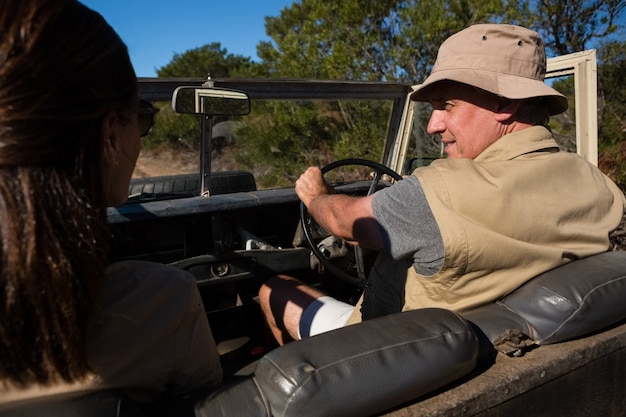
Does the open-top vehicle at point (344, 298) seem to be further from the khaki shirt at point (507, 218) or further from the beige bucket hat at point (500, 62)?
the beige bucket hat at point (500, 62)

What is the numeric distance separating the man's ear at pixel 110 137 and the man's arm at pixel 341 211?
3.32 feet

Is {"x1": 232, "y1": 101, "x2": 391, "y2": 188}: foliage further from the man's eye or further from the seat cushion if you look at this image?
the seat cushion

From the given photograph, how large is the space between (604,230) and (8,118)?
5.99ft

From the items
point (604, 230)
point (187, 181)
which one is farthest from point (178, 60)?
point (604, 230)

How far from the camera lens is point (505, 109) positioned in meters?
2.00

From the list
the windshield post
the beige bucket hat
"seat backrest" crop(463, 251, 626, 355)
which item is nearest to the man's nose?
the beige bucket hat

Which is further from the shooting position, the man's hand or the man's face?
the man's hand

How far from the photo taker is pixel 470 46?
2.04m

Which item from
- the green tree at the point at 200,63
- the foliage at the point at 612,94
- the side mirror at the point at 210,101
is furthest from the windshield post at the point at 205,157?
the green tree at the point at 200,63

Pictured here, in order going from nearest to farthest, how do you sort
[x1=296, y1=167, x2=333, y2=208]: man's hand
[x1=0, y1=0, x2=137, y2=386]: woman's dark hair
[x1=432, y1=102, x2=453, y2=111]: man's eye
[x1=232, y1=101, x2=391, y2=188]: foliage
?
[x1=0, y1=0, x2=137, y2=386]: woman's dark hair → [x1=432, y1=102, x2=453, y2=111]: man's eye → [x1=296, y1=167, x2=333, y2=208]: man's hand → [x1=232, y1=101, x2=391, y2=188]: foliage

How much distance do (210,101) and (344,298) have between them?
1.49 meters

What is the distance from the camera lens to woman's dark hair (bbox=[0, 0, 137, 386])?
2.81 feet

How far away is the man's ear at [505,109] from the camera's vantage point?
199cm

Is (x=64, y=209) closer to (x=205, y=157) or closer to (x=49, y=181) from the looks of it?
(x=49, y=181)
